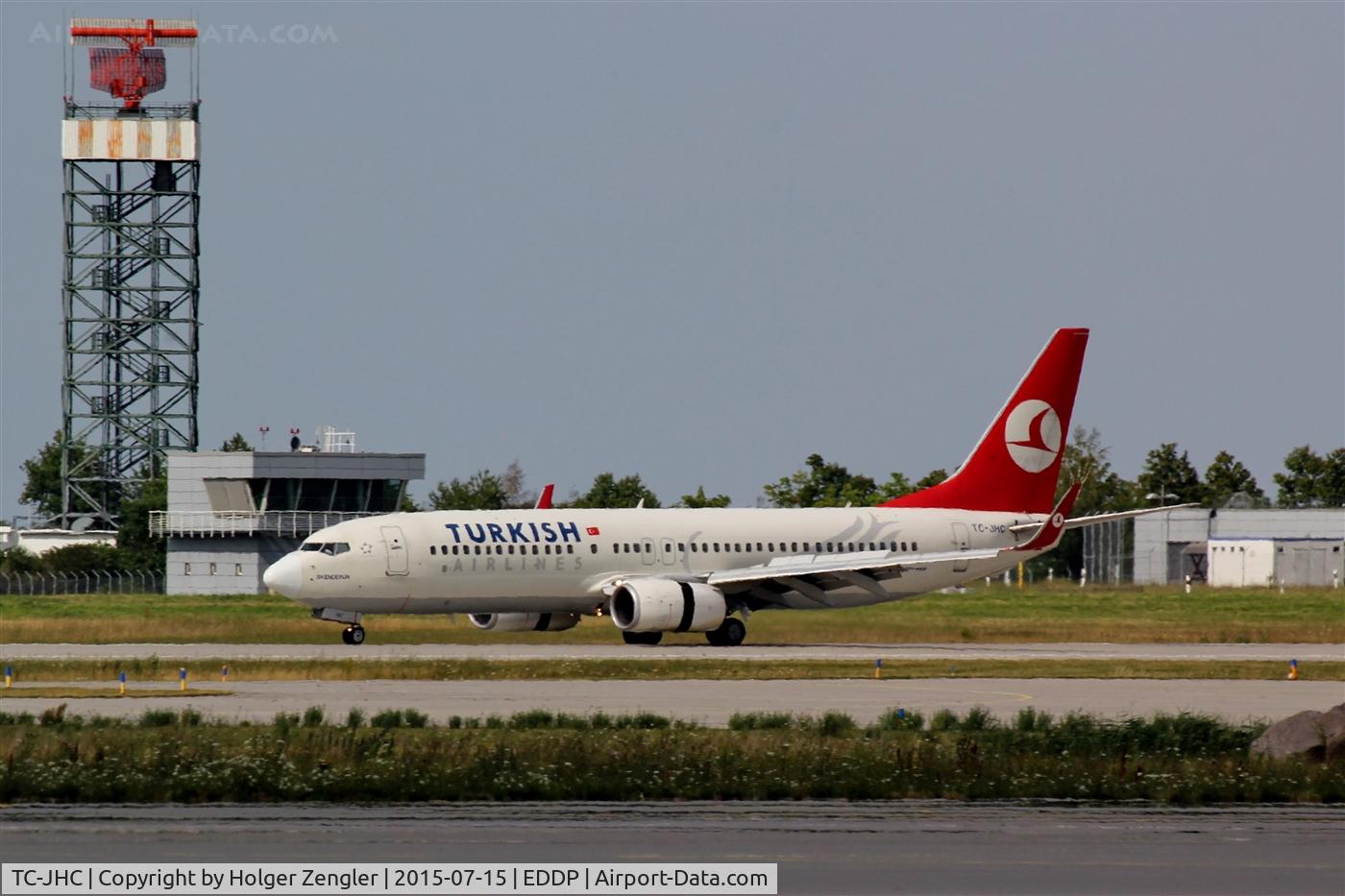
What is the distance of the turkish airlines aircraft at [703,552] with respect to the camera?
51625 millimetres

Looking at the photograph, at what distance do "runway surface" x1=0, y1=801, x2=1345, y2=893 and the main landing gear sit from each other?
104ft

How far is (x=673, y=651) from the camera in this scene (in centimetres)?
5016

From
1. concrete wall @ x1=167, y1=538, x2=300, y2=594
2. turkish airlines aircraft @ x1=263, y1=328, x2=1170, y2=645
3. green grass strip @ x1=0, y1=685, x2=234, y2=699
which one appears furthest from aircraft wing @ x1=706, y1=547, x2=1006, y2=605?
concrete wall @ x1=167, y1=538, x2=300, y2=594

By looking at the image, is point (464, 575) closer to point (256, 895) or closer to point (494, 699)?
point (494, 699)

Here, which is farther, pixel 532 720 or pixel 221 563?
pixel 221 563

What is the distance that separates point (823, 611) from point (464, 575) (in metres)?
12.9

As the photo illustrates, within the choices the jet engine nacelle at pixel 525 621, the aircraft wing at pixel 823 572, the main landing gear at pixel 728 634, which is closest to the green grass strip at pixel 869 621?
the jet engine nacelle at pixel 525 621

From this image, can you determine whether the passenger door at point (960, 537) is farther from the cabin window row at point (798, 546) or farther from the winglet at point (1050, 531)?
the winglet at point (1050, 531)

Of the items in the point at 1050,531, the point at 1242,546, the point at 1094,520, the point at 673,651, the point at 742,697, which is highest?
the point at 1094,520

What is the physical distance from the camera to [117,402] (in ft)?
445

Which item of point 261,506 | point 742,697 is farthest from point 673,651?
point 261,506

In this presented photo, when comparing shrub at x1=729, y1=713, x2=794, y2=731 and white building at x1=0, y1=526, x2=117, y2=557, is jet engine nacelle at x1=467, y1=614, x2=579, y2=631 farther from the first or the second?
white building at x1=0, y1=526, x2=117, y2=557

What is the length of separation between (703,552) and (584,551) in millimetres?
3712

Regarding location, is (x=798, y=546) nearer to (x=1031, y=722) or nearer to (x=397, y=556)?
(x=397, y=556)
